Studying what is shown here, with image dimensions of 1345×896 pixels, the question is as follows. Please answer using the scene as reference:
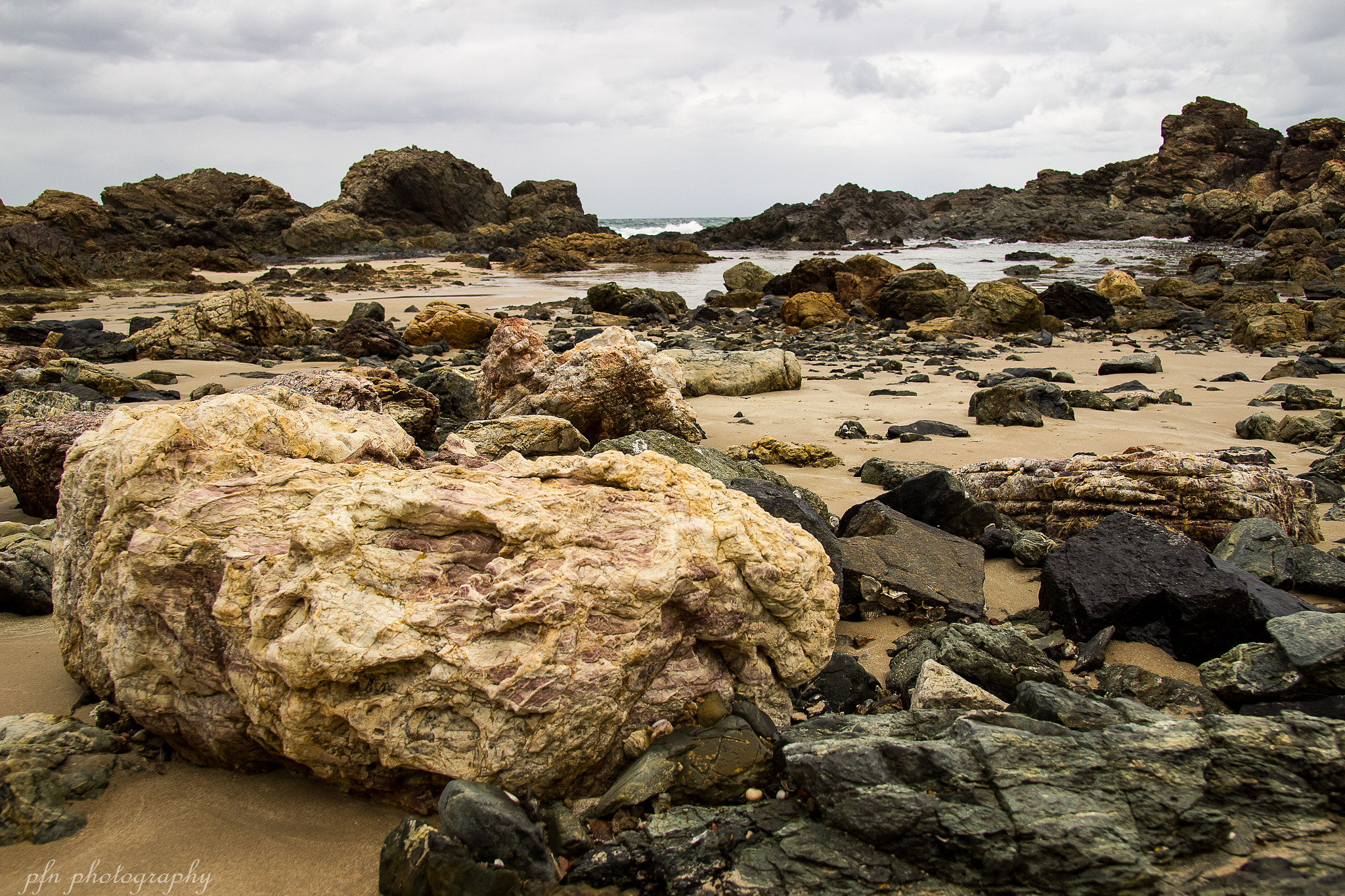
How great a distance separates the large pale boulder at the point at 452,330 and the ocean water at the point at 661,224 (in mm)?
69375

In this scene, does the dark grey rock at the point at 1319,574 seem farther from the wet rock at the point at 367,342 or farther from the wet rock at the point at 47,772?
the wet rock at the point at 367,342

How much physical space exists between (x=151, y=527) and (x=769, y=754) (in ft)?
6.38

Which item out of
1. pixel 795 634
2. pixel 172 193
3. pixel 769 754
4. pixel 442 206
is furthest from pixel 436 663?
pixel 442 206

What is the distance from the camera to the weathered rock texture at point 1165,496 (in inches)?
157

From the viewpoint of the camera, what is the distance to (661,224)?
100188 mm

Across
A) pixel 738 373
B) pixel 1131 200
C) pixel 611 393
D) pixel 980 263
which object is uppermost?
pixel 1131 200

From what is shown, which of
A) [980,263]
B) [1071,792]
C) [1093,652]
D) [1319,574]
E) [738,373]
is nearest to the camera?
[1071,792]

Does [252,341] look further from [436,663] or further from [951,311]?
[951,311]

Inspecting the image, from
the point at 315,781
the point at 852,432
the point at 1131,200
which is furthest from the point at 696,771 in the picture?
the point at 1131,200

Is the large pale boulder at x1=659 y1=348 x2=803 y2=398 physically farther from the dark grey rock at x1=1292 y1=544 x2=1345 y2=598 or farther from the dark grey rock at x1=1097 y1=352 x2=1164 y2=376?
the dark grey rock at x1=1292 y1=544 x2=1345 y2=598

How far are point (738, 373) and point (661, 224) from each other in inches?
3757

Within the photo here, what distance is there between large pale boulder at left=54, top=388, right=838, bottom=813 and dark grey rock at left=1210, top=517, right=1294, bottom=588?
2307mm

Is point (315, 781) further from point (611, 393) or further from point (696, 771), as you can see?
point (611, 393)

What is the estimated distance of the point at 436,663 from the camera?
2.00m
